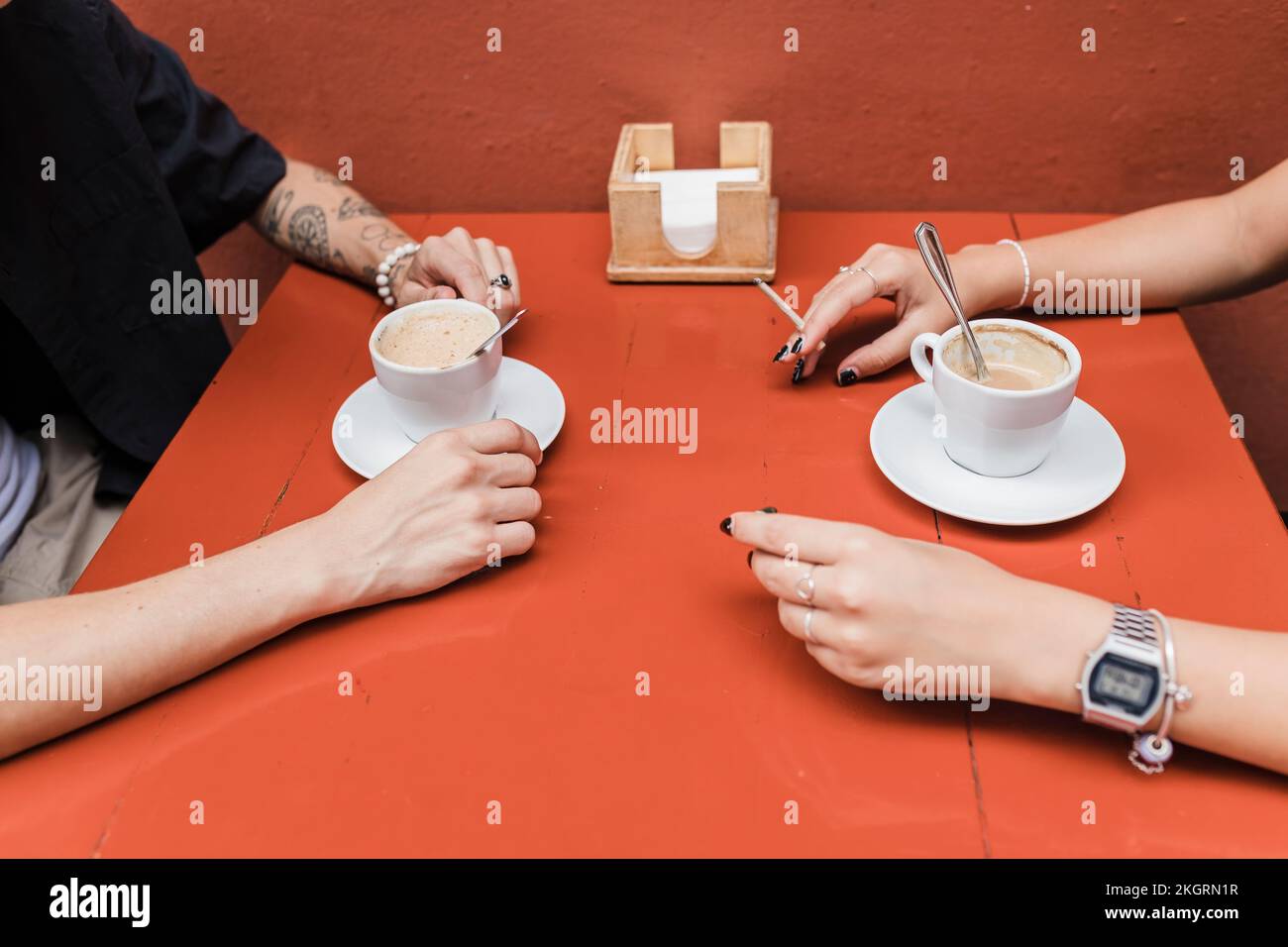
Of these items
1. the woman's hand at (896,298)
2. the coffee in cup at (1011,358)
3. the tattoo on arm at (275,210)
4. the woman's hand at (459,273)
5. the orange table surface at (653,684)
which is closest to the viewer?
the orange table surface at (653,684)

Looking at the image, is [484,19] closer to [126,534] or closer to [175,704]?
[126,534]

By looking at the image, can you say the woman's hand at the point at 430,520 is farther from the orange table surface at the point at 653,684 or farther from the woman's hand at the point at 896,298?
the woman's hand at the point at 896,298

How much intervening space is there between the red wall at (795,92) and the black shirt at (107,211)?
19 cm

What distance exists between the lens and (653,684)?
36.0 inches

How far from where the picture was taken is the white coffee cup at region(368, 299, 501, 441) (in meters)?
1.10

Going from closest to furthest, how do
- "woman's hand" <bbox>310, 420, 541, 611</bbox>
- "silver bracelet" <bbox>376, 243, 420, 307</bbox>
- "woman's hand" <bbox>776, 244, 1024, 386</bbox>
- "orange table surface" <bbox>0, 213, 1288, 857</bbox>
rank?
1. "orange table surface" <bbox>0, 213, 1288, 857</bbox>
2. "woman's hand" <bbox>310, 420, 541, 611</bbox>
3. "woman's hand" <bbox>776, 244, 1024, 386</bbox>
4. "silver bracelet" <bbox>376, 243, 420, 307</bbox>

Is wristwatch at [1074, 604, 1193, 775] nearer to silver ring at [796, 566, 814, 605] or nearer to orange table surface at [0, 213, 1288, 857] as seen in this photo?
orange table surface at [0, 213, 1288, 857]

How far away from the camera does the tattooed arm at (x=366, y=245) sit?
1.37 meters

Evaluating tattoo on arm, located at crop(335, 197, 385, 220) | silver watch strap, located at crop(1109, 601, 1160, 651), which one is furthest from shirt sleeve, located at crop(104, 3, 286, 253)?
silver watch strap, located at crop(1109, 601, 1160, 651)

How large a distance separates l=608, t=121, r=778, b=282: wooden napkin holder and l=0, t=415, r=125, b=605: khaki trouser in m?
0.79

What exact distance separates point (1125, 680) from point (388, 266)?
3.58 feet

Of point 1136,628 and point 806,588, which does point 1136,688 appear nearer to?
point 1136,628

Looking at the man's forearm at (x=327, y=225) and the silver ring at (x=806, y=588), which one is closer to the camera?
the silver ring at (x=806, y=588)

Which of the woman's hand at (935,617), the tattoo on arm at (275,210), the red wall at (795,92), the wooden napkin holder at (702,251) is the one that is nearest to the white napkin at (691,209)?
the wooden napkin holder at (702,251)
